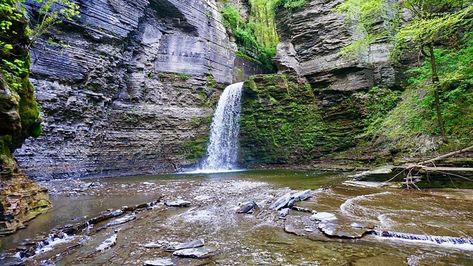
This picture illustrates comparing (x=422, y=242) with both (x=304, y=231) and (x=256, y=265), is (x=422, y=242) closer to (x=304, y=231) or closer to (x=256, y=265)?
(x=304, y=231)

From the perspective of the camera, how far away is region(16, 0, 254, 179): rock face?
12.8 metres

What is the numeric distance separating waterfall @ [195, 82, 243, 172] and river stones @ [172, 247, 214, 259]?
1436cm

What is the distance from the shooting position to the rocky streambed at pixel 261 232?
3.43m

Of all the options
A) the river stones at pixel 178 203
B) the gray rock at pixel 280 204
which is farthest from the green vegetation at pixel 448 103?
the river stones at pixel 178 203

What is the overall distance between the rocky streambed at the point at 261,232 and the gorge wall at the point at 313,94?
10.3 metres

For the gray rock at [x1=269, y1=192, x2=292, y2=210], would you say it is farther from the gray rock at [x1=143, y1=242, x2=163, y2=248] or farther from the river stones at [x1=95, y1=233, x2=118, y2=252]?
the river stones at [x1=95, y1=233, x2=118, y2=252]

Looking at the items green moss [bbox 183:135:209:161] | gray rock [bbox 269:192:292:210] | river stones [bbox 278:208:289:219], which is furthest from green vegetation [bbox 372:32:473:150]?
green moss [bbox 183:135:209:161]

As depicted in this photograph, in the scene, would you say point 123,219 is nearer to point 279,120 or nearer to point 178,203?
point 178,203

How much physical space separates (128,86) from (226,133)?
633 cm

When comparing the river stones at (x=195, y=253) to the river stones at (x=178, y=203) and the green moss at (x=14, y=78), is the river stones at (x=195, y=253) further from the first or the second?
the green moss at (x=14, y=78)

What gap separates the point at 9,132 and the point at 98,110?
9148 millimetres

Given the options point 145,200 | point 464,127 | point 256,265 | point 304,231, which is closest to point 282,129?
point 464,127

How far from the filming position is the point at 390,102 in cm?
1584

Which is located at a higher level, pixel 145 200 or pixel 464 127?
pixel 464 127
